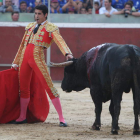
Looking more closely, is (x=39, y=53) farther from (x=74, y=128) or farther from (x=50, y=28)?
(x=74, y=128)

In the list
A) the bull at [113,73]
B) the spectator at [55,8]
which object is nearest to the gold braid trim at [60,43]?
the bull at [113,73]

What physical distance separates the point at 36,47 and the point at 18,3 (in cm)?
553

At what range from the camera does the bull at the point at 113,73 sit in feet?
11.3

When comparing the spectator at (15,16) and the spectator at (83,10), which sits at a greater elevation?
the spectator at (83,10)

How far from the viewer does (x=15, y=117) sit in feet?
14.8

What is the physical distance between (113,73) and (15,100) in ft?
4.95

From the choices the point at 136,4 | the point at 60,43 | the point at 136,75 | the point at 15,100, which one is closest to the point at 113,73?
the point at 136,75

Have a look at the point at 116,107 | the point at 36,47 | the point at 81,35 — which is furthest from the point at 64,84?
the point at 81,35

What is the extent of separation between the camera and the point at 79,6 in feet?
31.6

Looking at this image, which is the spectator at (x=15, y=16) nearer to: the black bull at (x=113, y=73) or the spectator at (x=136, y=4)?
the spectator at (x=136, y=4)

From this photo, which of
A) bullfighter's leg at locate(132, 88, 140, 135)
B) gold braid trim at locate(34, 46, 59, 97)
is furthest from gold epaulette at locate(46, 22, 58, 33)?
bullfighter's leg at locate(132, 88, 140, 135)

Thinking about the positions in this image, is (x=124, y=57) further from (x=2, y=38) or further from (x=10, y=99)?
(x=2, y=38)

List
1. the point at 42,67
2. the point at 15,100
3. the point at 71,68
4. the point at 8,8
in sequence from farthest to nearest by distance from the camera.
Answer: the point at 8,8
the point at 15,100
the point at 71,68
the point at 42,67

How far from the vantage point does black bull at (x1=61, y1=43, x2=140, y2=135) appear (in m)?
3.45
